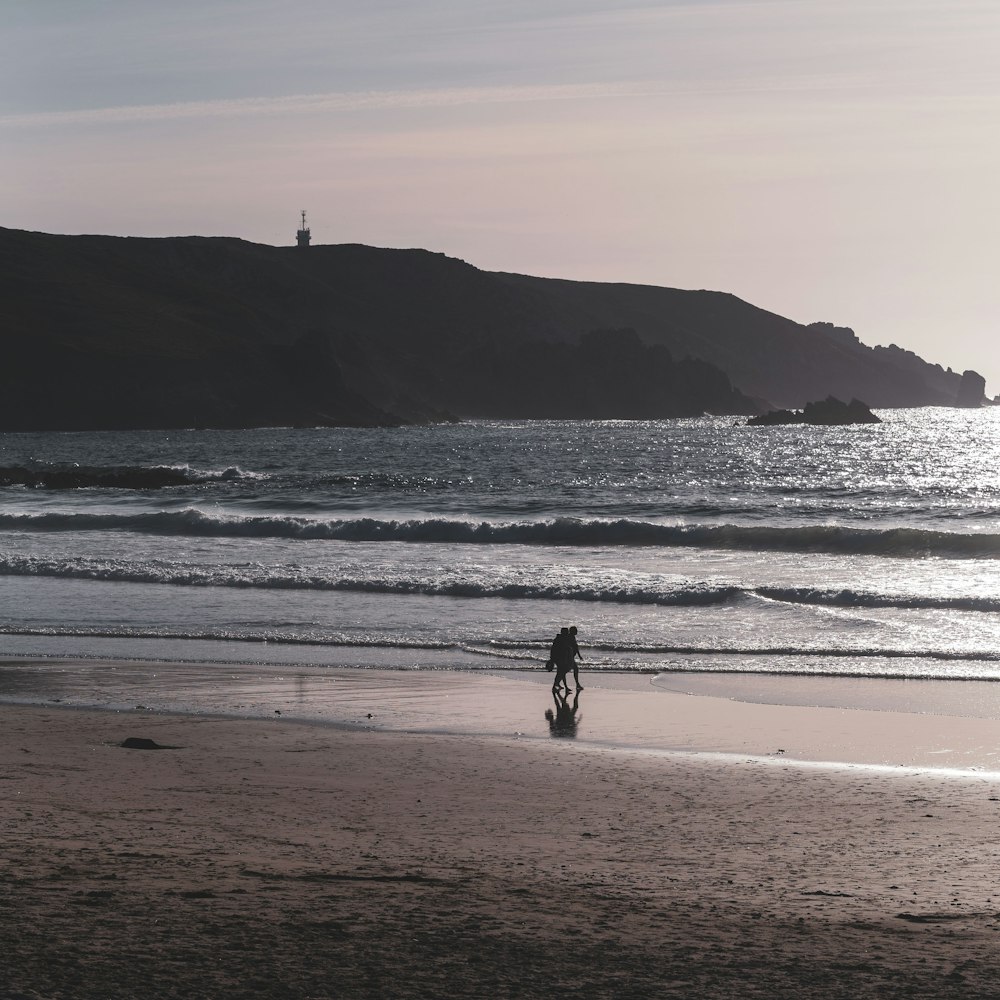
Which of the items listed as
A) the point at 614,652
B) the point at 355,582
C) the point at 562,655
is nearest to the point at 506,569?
the point at 355,582

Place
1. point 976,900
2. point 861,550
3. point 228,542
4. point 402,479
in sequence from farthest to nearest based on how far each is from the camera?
1. point 402,479
2. point 228,542
3. point 861,550
4. point 976,900

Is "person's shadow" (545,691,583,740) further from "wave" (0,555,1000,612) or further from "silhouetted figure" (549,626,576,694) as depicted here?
"wave" (0,555,1000,612)

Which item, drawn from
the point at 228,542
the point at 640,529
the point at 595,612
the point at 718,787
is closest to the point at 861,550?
the point at 640,529

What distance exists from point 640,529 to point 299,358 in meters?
140

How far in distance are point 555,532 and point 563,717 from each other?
86.9 feet

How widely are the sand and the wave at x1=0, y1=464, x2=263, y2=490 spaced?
54199 mm

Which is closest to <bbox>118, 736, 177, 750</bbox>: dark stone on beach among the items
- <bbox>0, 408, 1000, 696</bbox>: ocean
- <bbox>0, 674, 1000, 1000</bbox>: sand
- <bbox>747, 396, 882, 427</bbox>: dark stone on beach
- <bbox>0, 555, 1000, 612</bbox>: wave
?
<bbox>0, 674, 1000, 1000</bbox>: sand

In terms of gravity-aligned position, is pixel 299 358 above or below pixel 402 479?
above

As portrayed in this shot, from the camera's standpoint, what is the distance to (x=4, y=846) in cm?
787

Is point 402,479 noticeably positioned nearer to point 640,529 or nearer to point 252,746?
point 640,529

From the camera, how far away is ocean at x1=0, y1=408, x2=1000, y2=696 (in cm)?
1988

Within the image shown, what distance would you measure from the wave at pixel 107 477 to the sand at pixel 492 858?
54199 mm

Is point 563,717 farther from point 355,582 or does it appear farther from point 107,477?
point 107,477

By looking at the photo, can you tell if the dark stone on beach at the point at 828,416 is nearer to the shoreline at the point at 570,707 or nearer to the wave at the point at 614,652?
the wave at the point at 614,652
